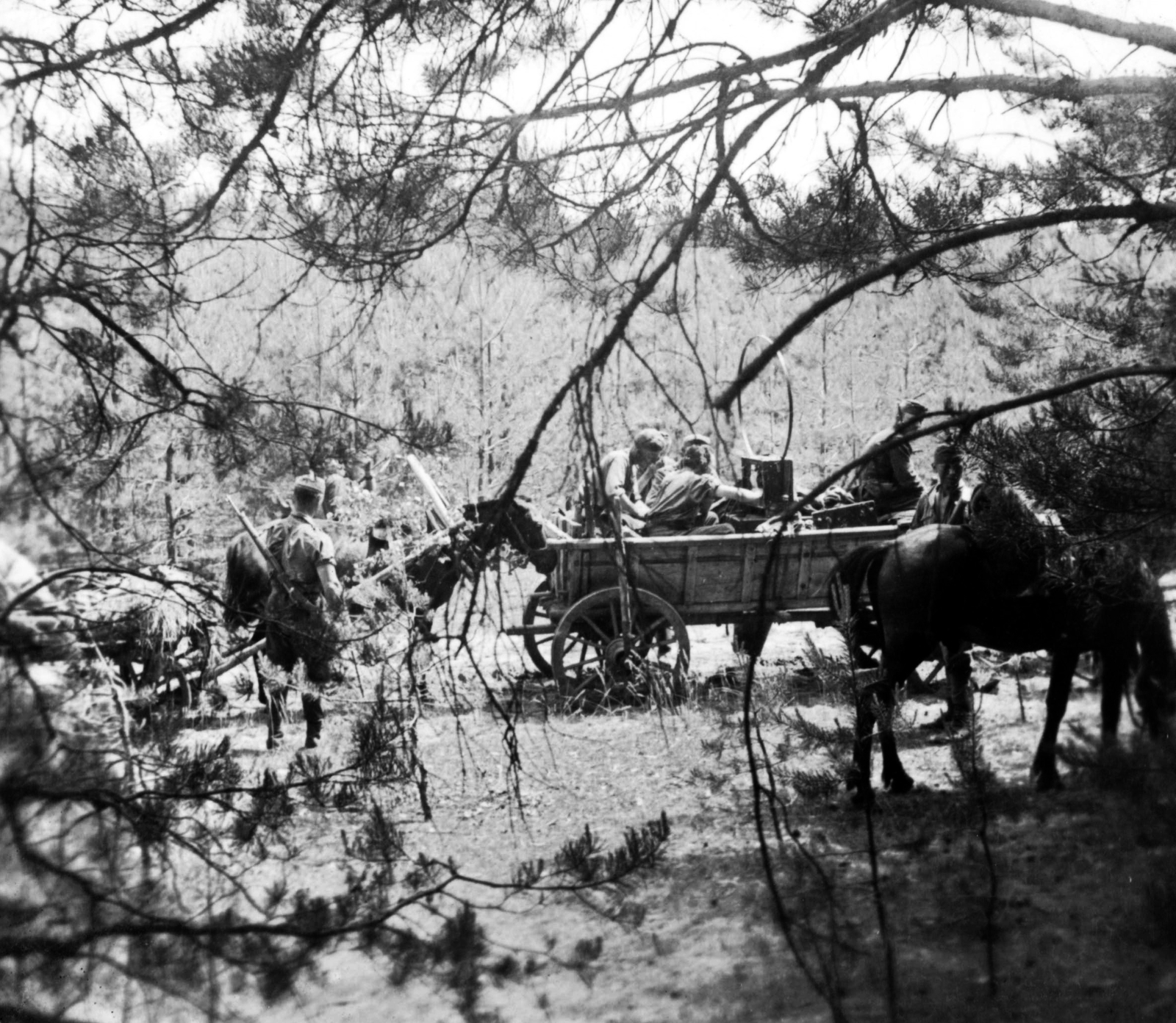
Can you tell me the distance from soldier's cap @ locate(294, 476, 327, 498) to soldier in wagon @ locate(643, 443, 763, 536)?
91.5 inches

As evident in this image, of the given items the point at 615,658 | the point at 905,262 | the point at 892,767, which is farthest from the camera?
the point at 615,658

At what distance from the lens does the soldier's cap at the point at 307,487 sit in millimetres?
5895

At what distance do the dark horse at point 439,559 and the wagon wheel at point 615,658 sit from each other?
52cm

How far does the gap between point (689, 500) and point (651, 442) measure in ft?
1.53

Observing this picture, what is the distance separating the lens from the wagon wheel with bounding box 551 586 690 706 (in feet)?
24.1

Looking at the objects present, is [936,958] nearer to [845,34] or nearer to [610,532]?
[610,532]

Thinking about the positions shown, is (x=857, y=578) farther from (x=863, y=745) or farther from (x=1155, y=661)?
(x=1155, y=661)

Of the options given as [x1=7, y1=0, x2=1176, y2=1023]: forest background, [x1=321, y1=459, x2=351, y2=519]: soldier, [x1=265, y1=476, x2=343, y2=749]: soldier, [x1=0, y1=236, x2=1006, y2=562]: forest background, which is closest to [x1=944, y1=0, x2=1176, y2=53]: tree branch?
[x1=7, y1=0, x2=1176, y2=1023]: forest background

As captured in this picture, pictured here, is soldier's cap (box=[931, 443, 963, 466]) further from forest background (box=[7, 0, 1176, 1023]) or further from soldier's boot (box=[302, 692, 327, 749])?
soldier's boot (box=[302, 692, 327, 749])

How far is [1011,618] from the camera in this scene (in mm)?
5160

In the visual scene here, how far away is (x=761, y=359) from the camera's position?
2559mm

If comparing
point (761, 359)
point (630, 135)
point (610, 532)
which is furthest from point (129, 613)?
point (630, 135)

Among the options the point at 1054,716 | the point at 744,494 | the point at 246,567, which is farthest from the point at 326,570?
the point at 1054,716

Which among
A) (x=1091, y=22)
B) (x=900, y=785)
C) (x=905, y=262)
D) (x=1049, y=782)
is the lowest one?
(x=900, y=785)
